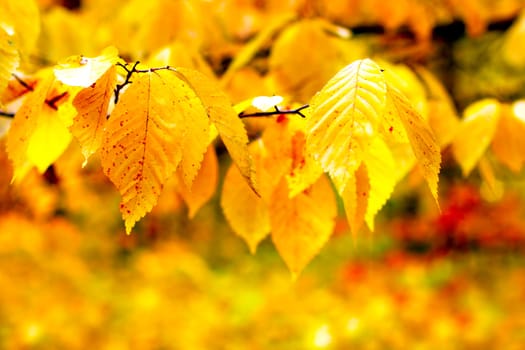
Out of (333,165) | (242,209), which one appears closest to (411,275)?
(242,209)

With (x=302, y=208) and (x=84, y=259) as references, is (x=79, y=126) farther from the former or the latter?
(x=84, y=259)

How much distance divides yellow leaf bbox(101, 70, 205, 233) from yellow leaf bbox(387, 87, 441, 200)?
0.69 feet

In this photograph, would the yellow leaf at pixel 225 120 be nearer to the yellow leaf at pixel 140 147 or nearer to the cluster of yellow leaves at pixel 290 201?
the yellow leaf at pixel 140 147

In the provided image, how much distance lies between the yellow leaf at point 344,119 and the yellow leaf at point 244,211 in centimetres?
28

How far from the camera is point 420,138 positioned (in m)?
0.57

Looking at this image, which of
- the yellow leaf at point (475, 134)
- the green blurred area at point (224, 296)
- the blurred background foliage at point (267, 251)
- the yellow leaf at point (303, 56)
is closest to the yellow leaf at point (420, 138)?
the yellow leaf at point (475, 134)

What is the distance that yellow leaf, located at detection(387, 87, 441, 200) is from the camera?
1.82ft

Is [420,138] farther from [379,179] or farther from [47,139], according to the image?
[47,139]

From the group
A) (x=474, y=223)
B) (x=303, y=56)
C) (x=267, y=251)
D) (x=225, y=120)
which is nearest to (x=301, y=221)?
(x=225, y=120)

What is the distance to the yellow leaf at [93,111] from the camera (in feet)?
1.92

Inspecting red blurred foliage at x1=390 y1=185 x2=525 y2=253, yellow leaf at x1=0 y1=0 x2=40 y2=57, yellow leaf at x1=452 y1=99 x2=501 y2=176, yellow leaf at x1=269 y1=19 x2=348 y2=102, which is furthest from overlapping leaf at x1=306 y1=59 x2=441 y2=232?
red blurred foliage at x1=390 y1=185 x2=525 y2=253

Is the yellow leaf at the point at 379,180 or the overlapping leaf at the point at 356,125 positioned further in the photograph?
the yellow leaf at the point at 379,180

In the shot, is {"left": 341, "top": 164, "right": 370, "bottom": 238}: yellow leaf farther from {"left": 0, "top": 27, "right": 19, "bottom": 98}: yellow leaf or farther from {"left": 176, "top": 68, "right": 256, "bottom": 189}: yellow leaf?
{"left": 0, "top": 27, "right": 19, "bottom": 98}: yellow leaf

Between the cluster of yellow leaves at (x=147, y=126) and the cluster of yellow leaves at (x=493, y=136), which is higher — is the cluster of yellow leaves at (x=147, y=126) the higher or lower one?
the lower one
